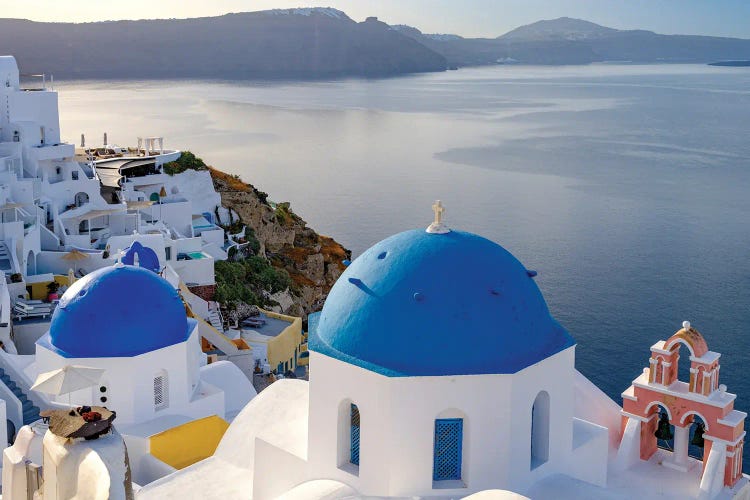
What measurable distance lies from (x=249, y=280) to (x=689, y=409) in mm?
19961

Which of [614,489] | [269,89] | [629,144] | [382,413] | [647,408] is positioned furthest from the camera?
[269,89]

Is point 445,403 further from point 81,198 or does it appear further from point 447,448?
point 81,198

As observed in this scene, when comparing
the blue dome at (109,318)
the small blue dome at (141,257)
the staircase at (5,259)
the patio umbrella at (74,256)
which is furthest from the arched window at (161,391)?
the patio umbrella at (74,256)

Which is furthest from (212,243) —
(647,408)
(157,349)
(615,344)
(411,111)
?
(411,111)

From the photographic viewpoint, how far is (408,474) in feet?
27.6

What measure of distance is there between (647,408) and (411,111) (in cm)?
8383

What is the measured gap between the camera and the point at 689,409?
10016 millimetres

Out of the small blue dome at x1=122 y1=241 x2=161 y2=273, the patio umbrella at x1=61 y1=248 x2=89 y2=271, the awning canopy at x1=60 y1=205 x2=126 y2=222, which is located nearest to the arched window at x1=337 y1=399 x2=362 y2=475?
the small blue dome at x1=122 y1=241 x2=161 y2=273

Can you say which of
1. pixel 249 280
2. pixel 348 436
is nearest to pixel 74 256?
pixel 249 280

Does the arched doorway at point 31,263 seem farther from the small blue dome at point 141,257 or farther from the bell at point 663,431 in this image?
the bell at point 663,431

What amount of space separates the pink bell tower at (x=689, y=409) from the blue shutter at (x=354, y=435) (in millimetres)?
3337

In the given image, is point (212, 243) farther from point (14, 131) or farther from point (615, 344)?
point (615, 344)

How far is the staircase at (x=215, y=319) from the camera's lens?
21.8 metres

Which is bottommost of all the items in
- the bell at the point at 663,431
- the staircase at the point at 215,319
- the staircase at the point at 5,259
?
the staircase at the point at 215,319
